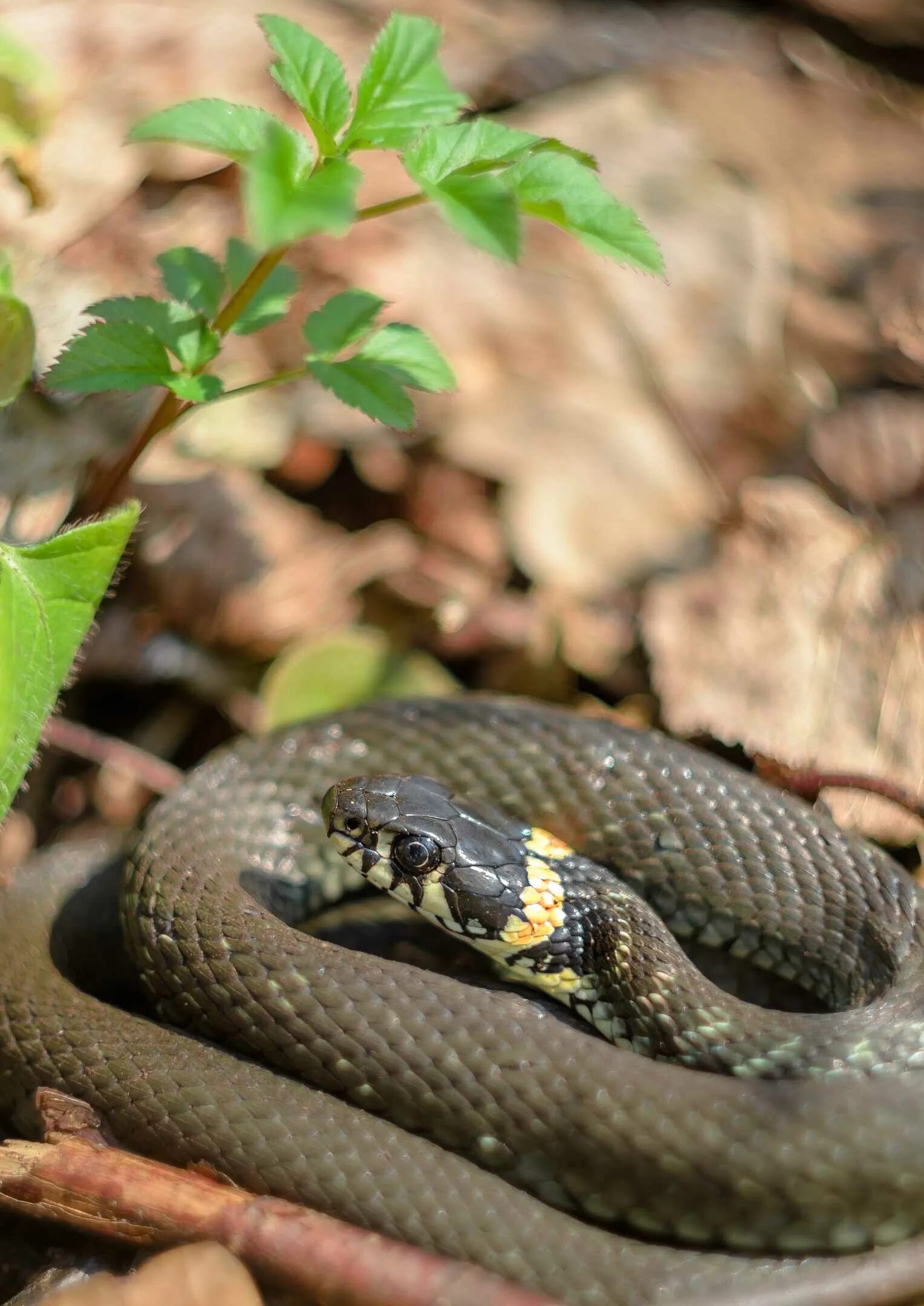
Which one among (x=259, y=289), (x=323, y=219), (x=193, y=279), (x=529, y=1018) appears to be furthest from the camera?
(x=259, y=289)

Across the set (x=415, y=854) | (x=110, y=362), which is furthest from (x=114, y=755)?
(x=110, y=362)

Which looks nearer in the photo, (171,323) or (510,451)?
(171,323)

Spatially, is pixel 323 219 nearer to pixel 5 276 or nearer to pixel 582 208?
pixel 582 208

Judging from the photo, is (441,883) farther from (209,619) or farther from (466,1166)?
(209,619)

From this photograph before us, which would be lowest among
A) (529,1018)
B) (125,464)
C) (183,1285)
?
(183,1285)

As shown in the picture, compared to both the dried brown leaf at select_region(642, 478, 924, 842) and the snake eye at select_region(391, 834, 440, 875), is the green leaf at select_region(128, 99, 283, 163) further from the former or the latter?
the dried brown leaf at select_region(642, 478, 924, 842)

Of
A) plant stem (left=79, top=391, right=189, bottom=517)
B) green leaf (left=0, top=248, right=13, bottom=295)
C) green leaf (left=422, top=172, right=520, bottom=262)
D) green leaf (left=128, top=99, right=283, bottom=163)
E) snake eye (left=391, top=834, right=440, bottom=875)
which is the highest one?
green leaf (left=422, top=172, right=520, bottom=262)

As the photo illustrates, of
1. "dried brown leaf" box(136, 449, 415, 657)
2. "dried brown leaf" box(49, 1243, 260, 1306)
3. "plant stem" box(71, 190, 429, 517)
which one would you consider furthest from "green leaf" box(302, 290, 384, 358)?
"dried brown leaf" box(49, 1243, 260, 1306)
